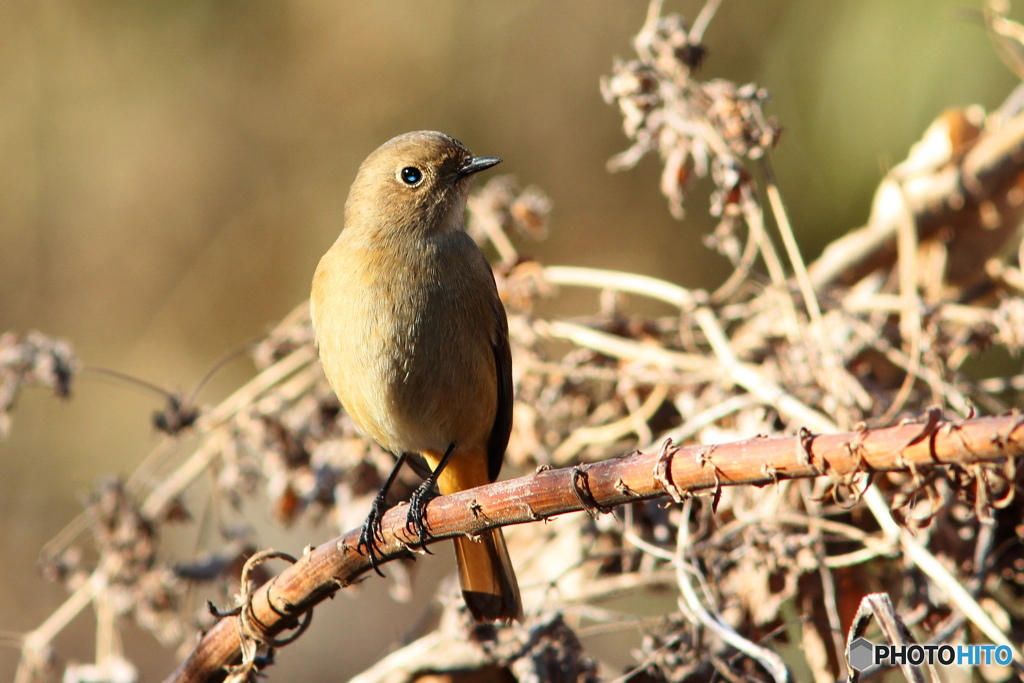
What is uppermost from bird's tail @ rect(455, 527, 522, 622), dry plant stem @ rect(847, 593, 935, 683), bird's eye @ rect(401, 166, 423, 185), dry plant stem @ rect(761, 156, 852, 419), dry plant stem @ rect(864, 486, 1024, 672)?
bird's eye @ rect(401, 166, 423, 185)

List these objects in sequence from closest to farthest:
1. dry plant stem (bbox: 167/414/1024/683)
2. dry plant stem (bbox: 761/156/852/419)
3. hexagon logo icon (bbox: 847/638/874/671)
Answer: dry plant stem (bbox: 167/414/1024/683) < hexagon logo icon (bbox: 847/638/874/671) < dry plant stem (bbox: 761/156/852/419)

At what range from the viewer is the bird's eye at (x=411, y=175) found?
3.09 m

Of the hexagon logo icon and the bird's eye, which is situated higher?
the bird's eye

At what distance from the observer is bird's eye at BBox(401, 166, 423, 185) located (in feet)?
10.1

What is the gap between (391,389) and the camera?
2732mm

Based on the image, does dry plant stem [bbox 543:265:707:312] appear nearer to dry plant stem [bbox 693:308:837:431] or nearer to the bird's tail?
dry plant stem [bbox 693:308:837:431]

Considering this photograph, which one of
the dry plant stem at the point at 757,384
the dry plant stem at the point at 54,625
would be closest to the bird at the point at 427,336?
the dry plant stem at the point at 757,384

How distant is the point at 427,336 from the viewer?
2.71 metres

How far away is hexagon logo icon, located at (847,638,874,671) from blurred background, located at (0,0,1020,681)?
3.70 metres

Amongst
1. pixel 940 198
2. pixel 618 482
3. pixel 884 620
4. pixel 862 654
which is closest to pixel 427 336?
pixel 618 482

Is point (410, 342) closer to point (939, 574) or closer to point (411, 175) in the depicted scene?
point (411, 175)

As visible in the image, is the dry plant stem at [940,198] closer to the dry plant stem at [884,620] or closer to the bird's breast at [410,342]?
the bird's breast at [410,342]

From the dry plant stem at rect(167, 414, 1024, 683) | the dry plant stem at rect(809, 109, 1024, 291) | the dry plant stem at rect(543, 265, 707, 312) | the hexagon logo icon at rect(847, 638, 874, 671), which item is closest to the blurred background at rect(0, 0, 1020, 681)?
the dry plant stem at rect(809, 109, 1024, 291)

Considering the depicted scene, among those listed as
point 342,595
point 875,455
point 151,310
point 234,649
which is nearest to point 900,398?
point 875,455
